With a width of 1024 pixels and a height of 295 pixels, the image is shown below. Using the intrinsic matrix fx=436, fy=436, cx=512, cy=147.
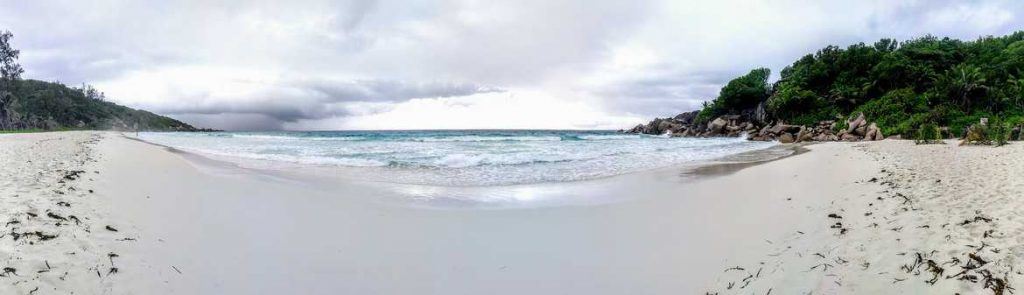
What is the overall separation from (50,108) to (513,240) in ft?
352

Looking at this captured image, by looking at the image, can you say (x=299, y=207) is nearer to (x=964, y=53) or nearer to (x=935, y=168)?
(x=935, y=168)

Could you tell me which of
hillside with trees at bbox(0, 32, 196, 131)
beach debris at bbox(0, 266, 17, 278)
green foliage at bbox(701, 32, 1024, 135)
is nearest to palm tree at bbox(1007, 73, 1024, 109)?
green foliage at bbox(701, 32, 1024, 135)

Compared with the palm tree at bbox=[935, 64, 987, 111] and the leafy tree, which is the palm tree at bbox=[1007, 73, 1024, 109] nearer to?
the palm tree at bbox=[935, 64, 987, 111]

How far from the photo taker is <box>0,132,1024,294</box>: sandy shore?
3.79 meters

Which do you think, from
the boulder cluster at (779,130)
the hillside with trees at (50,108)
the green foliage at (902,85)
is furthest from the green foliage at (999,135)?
the hillside with trees at (50,108)

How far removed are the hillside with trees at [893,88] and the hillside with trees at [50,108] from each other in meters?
81.8

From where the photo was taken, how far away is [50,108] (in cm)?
7588

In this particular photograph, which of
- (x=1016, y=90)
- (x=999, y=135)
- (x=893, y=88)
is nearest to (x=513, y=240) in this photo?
(x=999, y=135)

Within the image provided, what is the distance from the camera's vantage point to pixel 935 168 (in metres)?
9.63

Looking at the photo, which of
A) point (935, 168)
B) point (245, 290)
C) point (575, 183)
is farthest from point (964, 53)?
point (245, 290)

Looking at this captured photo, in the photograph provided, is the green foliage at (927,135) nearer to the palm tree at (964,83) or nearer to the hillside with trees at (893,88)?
the hillside with trees at (893,88)

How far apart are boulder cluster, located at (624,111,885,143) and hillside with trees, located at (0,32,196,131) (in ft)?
246

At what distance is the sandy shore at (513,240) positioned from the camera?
3.79 meters

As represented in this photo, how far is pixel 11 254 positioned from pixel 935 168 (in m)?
14.9
